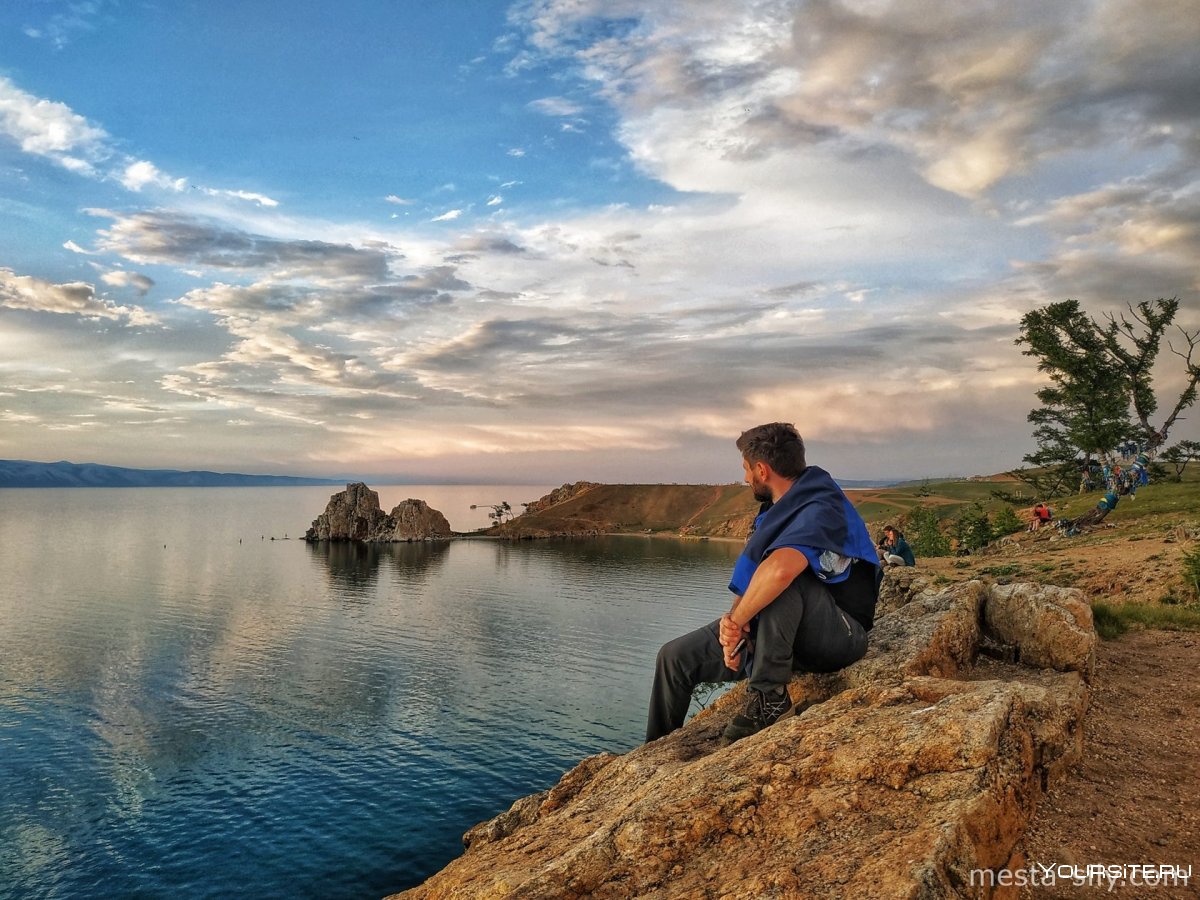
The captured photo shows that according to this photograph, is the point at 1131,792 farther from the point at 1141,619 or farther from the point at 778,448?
the point at 1141,619

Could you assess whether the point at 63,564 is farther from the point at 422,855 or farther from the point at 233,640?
the point at 422,855

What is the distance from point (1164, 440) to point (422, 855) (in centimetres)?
6275

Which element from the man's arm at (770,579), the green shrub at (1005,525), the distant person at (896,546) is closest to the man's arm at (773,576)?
the man's arm at (770,579)

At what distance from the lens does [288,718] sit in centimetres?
3703

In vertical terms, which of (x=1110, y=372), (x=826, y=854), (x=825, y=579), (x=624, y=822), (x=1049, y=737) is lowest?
(x=624, y=822)

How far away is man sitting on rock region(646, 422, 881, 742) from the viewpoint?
6734 millimetres

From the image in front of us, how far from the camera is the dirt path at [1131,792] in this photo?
15.8ft

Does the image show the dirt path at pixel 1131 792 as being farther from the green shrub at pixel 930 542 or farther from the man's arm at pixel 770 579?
the green shrub at pixel 930 542

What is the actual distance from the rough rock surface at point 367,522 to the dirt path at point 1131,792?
160 m

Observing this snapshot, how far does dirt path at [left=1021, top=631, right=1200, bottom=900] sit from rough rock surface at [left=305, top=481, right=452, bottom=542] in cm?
15957

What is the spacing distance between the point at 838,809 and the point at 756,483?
374cm

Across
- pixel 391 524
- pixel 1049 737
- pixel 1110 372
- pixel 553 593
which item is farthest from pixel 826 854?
pixel 391 524

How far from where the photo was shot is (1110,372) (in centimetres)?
5928

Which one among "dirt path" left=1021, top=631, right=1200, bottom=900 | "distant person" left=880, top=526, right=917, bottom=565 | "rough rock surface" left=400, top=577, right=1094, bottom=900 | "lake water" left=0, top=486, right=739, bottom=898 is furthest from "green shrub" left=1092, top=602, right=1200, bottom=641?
"lake water" left=0, top=486, right=739, bottom=898
